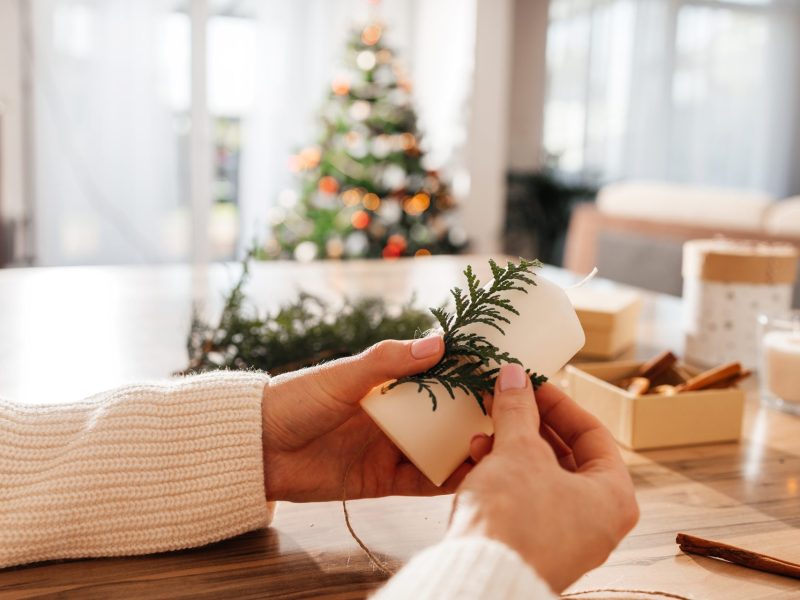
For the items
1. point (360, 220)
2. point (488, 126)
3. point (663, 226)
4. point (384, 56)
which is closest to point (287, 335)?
point (663, 226)

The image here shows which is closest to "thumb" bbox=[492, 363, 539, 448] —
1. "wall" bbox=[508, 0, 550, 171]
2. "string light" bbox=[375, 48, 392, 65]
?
"string light" bbox=[375, 48, 392, 65]

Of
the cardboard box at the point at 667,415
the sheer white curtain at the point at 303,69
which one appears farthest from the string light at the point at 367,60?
the cardboard box at the point at 667,415

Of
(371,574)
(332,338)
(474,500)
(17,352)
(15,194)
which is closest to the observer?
(474,500)

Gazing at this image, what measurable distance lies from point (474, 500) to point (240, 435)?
0.77 ft

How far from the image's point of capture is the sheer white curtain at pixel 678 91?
21.4 ft

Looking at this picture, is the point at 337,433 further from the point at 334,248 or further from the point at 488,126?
the point at 488,126

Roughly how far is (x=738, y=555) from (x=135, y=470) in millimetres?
451

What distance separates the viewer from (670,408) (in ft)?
2.87

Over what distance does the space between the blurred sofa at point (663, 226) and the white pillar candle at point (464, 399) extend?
2615 mm

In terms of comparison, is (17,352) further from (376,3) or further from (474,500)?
(376,3)

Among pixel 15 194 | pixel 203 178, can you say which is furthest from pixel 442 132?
pixel 15 194

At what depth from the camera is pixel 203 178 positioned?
525 cm

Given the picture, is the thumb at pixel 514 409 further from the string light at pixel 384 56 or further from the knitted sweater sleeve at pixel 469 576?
the string light at pixel 384 56

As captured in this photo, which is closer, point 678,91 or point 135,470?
point 135,470
